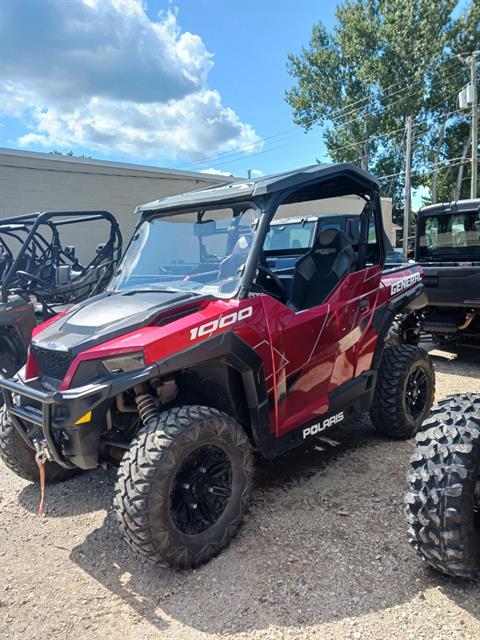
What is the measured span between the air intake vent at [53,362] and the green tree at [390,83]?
3375 centimetres

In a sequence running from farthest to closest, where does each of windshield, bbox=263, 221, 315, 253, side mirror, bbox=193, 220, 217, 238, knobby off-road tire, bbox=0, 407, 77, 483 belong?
1. windshield, bbox=263, 221, 315, 253
2. side mirror, bbox=193, 220, 217, 238
3. knobby off-road tire, bbox=0, 407, 77, 483

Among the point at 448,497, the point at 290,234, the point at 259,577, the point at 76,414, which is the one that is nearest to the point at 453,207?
the point at 290,234

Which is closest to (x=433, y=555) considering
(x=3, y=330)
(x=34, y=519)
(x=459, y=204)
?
(x=34, y=519)

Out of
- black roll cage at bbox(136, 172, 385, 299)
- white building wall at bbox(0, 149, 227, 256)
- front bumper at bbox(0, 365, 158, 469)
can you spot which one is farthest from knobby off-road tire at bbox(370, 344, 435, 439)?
white building wall at bbox(0, 149, 227, 256)

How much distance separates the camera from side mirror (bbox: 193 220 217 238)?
341cm

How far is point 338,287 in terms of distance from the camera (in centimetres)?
361

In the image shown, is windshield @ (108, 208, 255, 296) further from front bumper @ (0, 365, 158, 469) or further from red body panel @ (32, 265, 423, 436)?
front bumper @ (0, 365, 158, 469)

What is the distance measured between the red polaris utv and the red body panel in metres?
0.01

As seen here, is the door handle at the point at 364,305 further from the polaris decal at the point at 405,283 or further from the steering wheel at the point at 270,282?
the steering wheel at the point at 270,282

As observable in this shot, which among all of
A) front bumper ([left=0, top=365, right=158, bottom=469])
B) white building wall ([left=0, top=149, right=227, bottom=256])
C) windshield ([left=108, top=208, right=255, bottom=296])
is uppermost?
white building wall ([left=0, top=149, right=227, bottom=256])

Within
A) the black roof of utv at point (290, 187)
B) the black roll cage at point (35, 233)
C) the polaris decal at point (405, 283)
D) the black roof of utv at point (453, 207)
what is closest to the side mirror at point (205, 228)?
the black roof of utv at point (290, 187)

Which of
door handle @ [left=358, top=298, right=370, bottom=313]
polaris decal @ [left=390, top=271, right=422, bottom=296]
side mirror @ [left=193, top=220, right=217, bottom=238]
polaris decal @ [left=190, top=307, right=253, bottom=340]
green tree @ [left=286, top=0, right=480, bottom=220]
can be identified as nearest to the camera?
polaris decal @ [left=190, top=307, right=253, bottom=340]

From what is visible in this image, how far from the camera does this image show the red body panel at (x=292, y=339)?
264 centimetres

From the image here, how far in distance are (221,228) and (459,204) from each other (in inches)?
197
